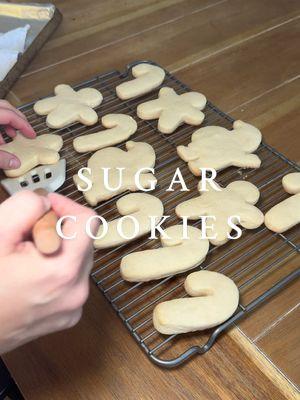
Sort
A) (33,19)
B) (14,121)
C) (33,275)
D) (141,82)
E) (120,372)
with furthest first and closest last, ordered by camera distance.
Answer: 1. (33,19)
2. (141,82)
3. (14,121)
4. (120,372)
5. (33,275)

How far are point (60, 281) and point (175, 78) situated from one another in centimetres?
76

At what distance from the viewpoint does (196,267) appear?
2.27 ft

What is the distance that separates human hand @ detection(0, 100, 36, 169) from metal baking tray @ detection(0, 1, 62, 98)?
346mm

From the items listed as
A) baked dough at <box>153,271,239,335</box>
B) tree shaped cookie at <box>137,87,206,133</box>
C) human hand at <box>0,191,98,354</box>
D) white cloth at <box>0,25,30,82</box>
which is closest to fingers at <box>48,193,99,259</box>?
human hand at <box>0,191,98,354</box>

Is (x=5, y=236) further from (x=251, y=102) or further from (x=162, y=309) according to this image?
(x=251, y=102)

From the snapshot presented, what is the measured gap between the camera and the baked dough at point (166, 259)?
66 centimetres

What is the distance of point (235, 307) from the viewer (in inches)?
24.7

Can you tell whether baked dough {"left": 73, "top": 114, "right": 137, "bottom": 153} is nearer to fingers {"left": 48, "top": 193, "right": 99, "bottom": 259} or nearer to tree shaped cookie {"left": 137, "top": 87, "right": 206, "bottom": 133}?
tree shaped cookie {"left": 137, "top": 87, "right": 206, "bottom": 133}

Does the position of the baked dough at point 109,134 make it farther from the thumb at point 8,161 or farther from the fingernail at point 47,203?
the fingernail at point 47,203

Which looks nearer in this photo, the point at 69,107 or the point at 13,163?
the point at 13,163

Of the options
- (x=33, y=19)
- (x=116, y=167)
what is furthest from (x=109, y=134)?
(x=33, y=19)

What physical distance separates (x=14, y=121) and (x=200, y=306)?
494 millimetres

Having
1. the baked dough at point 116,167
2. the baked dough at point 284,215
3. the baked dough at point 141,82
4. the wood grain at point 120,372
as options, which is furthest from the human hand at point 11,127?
the baked dough at point 284,215

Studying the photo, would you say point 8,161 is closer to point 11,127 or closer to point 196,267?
point 11,127
